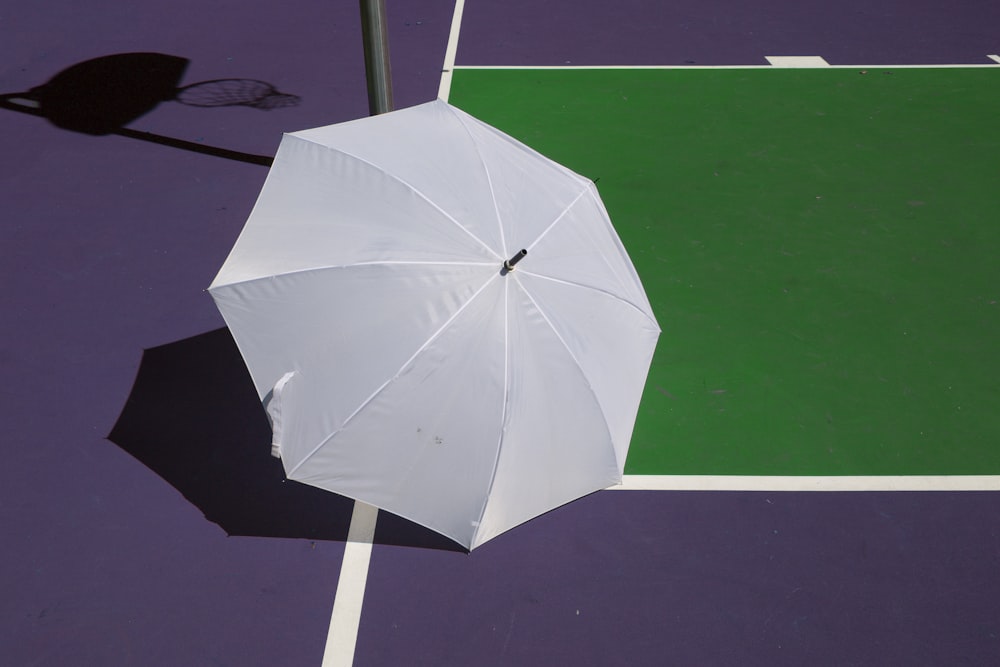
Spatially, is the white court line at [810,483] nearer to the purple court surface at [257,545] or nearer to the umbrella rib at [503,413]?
the purple court surface at [257,545]

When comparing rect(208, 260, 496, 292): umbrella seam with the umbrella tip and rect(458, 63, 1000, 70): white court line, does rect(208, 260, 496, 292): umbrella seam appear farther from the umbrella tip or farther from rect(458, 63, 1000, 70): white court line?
rect(458, 63, 1000, 70): white court line

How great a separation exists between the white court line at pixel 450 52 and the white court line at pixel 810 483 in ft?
17.8

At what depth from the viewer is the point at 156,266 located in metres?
6.98

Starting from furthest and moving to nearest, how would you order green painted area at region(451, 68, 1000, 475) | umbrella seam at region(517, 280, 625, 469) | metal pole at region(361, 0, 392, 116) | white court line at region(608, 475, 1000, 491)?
metal pole at region(361, 0, 392, 116) → green painted area at region(451, 68, 1000, 475) → white court line at region(608, 475, 1000, 491) → umbrella seam at region(517, 280, 625, 469)

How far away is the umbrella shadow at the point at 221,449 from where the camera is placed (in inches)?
206

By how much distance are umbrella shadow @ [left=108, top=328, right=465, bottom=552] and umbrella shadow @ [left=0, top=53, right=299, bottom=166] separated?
2.95 metres

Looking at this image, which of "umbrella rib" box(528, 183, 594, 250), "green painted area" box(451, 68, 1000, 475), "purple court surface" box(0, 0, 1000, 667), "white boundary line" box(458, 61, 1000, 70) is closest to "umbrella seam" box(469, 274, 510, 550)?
"umbrella rib" box(528, 183, 594, 250)

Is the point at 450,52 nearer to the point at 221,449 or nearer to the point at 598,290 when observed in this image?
the point at 221,449

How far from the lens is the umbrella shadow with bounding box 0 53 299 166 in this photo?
8633mm

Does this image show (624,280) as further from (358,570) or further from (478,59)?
(478,59)

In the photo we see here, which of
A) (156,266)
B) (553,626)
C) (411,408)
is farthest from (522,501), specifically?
(156,266)

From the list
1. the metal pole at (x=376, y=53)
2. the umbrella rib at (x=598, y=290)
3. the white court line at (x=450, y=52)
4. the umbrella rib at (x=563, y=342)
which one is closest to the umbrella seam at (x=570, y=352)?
the umbrella rib at (x=563, y=342)

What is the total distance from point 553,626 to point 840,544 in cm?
194

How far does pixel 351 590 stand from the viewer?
4930mm
